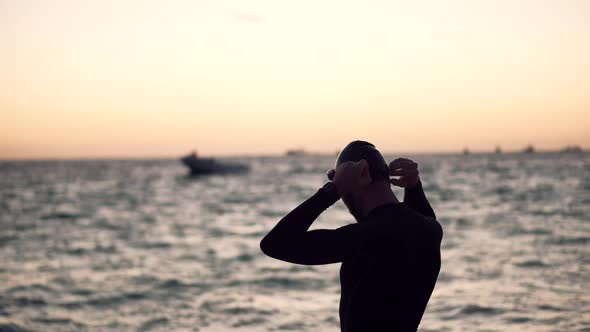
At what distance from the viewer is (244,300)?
40.8 feet

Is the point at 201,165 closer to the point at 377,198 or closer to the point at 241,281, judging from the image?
the point at 241,281

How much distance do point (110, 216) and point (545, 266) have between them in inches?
1134

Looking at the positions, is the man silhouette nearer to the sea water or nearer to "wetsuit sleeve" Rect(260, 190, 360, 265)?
"wetsuit sleeve" Rect(260, 190, 360, 265)

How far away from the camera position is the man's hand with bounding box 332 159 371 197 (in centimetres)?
265

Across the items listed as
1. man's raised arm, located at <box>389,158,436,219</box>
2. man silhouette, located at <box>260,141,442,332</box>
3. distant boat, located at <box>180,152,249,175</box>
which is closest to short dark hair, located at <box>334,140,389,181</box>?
man silhouette, located at <box>260,141,442,332</box>

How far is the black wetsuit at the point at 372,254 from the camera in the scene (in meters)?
2.70

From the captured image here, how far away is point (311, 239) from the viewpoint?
9.02ft

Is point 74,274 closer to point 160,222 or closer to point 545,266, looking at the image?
point 545,266

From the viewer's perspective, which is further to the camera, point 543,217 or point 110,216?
point 110,216

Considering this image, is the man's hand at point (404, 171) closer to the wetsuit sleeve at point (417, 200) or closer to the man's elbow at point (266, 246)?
the wetsuit sleeve at point (417, 200)

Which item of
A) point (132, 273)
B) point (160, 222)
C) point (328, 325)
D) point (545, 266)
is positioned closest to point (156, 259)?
point (132, 273)

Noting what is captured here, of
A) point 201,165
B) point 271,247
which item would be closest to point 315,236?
point 271,247

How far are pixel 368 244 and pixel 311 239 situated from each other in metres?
0.26

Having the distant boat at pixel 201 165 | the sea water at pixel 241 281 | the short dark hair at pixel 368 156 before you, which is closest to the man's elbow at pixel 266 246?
the short dark hair at pixel 368 156
